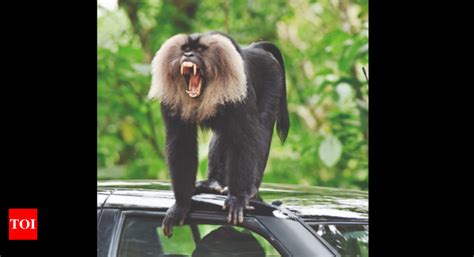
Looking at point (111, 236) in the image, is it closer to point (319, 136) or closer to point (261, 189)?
point (261, 189)

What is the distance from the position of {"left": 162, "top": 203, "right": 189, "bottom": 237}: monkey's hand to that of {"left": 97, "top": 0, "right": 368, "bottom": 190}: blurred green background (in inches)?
58.9

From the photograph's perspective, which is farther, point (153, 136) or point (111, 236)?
point (153, 136)

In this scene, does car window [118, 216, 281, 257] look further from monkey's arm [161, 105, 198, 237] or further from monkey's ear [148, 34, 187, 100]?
monkey's ear [148, 34, 187, 100]

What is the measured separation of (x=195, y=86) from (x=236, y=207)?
62 cm

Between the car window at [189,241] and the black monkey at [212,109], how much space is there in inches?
8.9

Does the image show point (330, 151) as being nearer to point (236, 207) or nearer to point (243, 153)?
point (243, 153)

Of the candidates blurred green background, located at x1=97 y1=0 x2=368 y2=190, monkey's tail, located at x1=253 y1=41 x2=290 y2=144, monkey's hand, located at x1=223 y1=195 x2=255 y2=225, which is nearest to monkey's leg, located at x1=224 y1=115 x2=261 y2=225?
monkey's hand, located at x1=223 y1=195 x2=255 y2=225

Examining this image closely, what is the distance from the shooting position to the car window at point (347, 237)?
2.68m

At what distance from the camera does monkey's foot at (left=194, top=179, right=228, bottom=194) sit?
3.03 m

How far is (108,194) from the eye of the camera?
290 centimetres

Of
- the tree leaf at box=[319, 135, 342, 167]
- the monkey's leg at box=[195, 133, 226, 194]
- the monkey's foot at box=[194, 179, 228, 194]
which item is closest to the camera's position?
the monkey's foot at box=[194, 179, 228, 194]
